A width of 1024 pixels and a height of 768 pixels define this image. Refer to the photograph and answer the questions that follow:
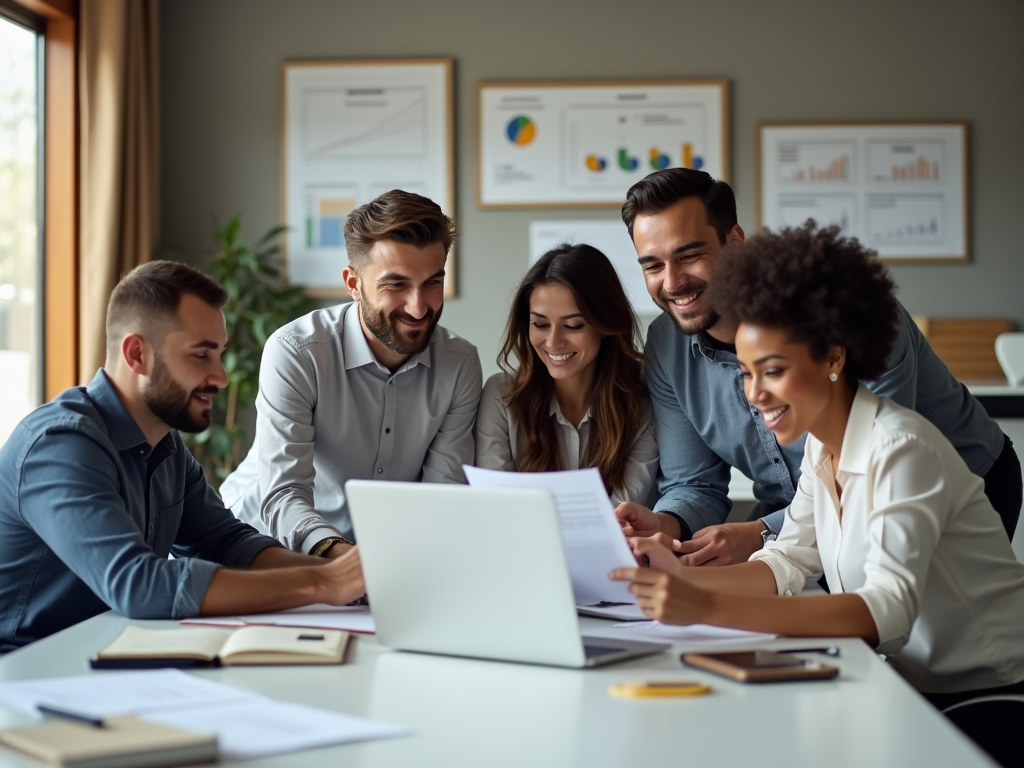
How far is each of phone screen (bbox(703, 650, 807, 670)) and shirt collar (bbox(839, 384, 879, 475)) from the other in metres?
0.34

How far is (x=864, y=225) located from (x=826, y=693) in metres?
4.29

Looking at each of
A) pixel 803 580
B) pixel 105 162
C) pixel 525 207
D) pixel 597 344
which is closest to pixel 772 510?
pixel 597 344

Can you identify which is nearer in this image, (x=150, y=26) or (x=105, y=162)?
(x=105, y=162)

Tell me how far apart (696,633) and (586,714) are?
419 millimetres

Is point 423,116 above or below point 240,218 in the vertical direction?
above

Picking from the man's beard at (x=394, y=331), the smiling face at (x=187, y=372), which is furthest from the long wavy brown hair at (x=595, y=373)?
the smiling face at (x=187, y=372)

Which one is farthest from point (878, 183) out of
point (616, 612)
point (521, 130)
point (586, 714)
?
point (586, 714)

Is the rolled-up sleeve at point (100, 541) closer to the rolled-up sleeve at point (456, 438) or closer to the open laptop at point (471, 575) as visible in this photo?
the open laptop at point (471, 575)

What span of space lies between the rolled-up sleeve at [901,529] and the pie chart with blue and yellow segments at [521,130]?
3857mm

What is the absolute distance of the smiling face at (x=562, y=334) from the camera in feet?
8.45

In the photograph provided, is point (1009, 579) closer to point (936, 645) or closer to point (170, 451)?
point (936, 645)

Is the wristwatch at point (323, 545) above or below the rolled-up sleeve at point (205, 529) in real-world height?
below

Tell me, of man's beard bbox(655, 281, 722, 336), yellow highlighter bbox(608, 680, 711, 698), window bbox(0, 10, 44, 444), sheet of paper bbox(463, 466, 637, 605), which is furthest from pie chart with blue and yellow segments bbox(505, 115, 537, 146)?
yellow highlighter bbox(608, 680, 711, 698)

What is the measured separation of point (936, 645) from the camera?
1591 millimetres
